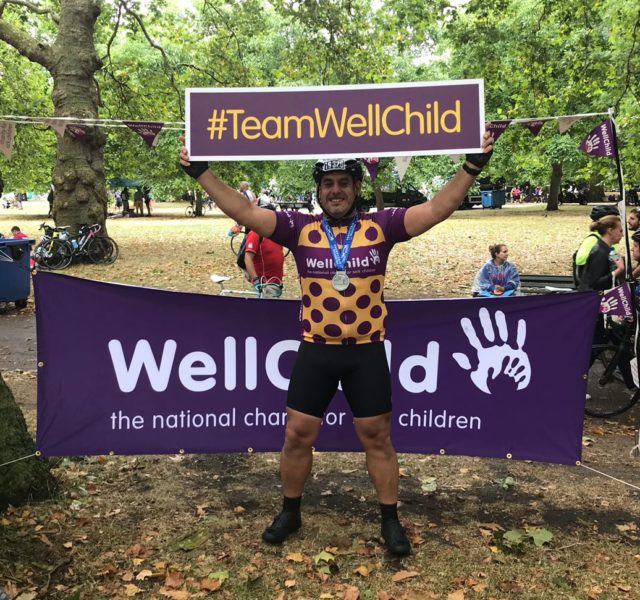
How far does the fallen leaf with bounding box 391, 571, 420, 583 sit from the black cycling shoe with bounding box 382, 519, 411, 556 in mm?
130

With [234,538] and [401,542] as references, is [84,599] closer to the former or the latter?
[234,538]

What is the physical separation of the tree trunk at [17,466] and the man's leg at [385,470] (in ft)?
6.51

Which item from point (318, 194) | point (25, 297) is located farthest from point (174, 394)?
point (25, 297)

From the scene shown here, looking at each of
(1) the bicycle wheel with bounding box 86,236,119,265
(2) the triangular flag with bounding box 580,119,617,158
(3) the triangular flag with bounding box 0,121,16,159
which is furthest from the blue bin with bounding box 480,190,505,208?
(2) the triangular flag with bounding box 580,119,617,158

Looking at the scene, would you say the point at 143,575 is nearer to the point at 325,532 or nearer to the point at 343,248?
the point at 325,532

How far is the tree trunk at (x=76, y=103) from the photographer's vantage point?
1570cm

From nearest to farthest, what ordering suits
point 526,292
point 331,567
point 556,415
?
point 331,567 → point 556,415 → point 526,292

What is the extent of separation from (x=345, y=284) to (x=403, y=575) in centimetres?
150

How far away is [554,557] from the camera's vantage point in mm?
3365

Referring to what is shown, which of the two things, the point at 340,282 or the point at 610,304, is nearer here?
the point at 340,282

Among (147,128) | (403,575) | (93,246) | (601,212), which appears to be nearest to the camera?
(403,575)

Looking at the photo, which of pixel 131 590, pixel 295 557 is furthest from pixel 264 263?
pixel 131 590

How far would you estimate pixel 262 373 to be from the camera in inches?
153

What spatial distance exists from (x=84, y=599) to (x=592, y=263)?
18.4 ft
